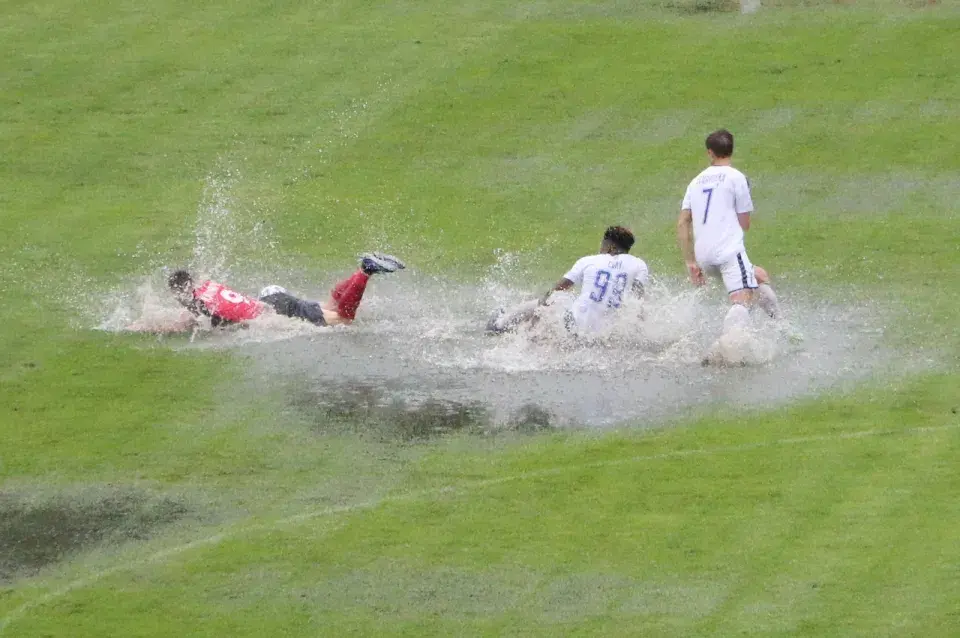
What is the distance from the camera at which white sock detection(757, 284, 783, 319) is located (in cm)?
1496

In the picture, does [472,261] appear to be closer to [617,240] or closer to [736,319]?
[617,240]

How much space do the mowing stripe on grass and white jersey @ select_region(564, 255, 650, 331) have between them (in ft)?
7.95

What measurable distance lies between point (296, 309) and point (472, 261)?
2863 millimetres

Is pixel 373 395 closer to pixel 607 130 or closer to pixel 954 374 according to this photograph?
pixel 954 374

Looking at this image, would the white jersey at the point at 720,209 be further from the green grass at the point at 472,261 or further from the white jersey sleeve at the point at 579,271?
the green grass at the point at 472,261

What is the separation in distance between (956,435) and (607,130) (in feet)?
32.2

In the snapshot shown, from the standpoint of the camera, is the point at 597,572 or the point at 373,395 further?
the point at 373,395

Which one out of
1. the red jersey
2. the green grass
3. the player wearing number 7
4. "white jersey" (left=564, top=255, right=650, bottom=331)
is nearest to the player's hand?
the player wearing number 7

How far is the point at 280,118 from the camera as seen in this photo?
22.3m

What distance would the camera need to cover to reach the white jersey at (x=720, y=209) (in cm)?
1463

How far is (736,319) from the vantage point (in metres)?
14.3

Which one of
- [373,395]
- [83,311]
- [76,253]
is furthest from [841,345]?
[76,253]

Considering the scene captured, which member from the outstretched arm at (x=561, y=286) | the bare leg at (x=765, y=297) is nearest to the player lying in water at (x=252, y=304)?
the outstretched arm at (x=561, y=286)

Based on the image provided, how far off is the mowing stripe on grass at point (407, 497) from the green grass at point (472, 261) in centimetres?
3
